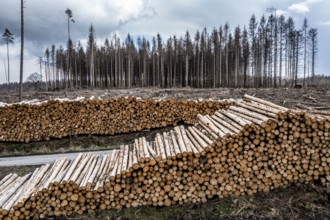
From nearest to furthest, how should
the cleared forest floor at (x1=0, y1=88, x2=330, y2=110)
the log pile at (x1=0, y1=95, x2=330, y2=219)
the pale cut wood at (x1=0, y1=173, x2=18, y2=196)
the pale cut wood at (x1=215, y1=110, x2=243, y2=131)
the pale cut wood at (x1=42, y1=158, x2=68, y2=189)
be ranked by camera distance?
the log pile at (x1=0, y1=95, x2=330, y2=219), the pale cut wood at (x1=42, y1=158, x2=68, y2=189), the pale cut wood at (x1=215, y1=110, x2=243, y2=131), the pale cut wood at (x1=0, y1=173, x2=18, y2=196), the cleared forest floor at (x1=0, y1=88, x2=330, y2=110)

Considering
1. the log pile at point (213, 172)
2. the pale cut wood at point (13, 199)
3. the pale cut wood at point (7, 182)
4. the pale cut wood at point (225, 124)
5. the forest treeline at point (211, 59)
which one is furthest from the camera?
the forest treeline at point (211, 59)

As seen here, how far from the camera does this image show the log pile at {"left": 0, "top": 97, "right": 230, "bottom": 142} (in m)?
11.7

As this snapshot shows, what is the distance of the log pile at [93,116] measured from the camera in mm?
11656

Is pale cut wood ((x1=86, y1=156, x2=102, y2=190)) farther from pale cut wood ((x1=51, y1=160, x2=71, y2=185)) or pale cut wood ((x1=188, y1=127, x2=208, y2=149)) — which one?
pale cut wood ((x1=188, y1=127, x2=208, y2=149))

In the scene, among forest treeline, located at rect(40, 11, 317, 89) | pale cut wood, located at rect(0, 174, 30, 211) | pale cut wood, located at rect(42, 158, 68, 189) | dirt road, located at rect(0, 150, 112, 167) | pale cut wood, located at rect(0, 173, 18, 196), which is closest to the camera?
pale cut wood, located at rect(0, 174, 30, 211)

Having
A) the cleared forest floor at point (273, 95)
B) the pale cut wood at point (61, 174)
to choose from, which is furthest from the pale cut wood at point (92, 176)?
the cleared forest floor at point (273, 95)

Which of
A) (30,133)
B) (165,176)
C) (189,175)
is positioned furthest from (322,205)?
(30,133)

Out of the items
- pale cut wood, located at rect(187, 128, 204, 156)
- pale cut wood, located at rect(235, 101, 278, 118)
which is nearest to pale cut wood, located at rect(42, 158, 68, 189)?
pale cut wood, located at rect(187, 128, 204, 156)

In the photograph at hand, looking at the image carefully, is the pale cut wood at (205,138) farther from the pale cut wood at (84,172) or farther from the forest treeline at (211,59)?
the forest treeline at (211,59)

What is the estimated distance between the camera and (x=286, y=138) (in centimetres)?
603

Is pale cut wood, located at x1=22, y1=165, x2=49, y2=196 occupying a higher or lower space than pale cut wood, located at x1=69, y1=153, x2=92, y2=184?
lower

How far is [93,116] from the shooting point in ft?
40.2

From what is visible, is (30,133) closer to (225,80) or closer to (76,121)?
(76,121)

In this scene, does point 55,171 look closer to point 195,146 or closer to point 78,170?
point 78,170
